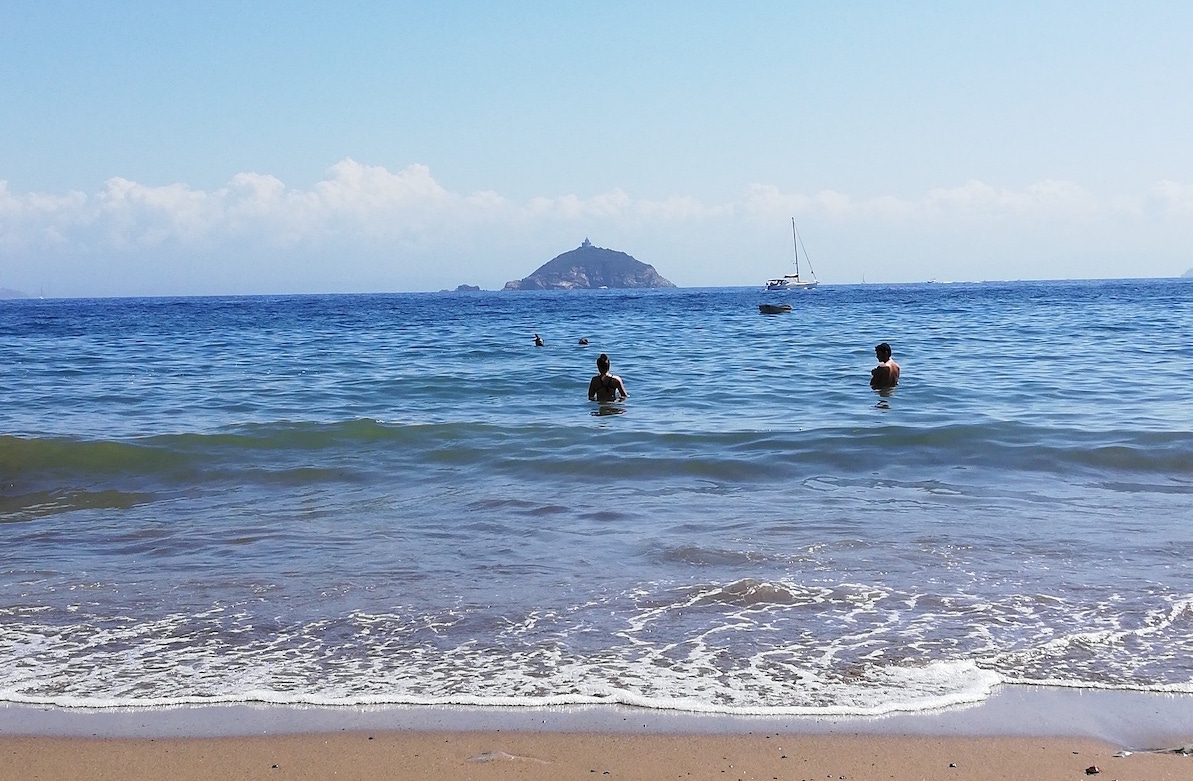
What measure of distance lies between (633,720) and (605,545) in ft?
10.6

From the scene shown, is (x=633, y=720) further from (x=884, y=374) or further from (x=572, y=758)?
(x=884, y=374)

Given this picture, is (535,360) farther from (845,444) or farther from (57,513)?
(57,513)

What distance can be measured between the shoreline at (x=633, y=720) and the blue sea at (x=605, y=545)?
0.36 ft

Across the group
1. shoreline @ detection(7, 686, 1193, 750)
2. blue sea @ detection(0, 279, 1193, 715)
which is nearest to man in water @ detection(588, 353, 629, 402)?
blue sea @ detection(0, 279, 1193, 715)

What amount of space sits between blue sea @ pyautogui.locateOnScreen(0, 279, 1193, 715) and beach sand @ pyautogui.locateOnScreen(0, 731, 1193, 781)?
367 millimetres

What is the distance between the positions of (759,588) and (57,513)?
22.9ft

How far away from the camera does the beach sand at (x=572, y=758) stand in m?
4.02

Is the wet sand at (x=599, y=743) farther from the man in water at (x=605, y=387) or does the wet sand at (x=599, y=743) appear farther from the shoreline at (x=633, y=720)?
the man in water at (x=605, y=387)

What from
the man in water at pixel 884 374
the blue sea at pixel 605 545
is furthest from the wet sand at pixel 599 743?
the man in water at pixel 884 374

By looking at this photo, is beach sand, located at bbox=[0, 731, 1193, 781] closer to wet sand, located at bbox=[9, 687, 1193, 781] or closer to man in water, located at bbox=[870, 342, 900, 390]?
wet sand, located at bbox=[9, 687, 1193, 781]

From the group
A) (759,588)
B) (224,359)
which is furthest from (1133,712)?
(224,359)

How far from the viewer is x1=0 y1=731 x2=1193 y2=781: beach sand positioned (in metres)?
4.02

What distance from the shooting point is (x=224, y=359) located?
27.6 m

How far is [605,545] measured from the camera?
7.76 meters
